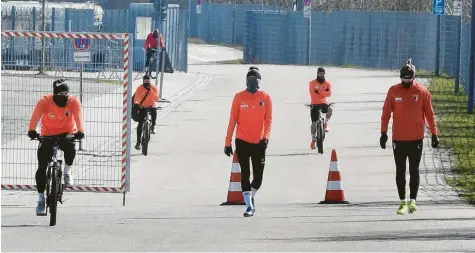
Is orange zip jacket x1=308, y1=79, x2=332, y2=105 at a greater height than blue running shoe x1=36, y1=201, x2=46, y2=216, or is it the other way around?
orange zip jacket x1=308, y1=79, x2=332, y2=105

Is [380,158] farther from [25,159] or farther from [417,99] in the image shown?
[417,99]

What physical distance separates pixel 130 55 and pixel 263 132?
3135mm

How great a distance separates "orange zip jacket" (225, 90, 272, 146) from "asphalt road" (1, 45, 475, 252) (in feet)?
3.16

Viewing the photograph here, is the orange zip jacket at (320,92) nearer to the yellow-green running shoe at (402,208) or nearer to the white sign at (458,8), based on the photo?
the yellow-green running shoe at (402,208)

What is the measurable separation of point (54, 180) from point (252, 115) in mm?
2407

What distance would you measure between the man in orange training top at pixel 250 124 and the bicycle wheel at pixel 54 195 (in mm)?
1993

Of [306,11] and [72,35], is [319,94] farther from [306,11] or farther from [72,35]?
[306,11]

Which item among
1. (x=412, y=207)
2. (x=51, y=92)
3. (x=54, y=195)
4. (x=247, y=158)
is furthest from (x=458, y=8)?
(x=54, y=195)

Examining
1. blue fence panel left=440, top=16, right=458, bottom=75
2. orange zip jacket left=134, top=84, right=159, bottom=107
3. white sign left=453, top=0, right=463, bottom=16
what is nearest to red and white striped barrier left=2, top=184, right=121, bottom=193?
orange zip jacket left=134, top=84, right=159, bottom=107

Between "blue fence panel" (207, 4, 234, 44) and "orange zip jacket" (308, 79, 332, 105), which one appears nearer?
"orange zip jacket" (308, 79, 332, 105)

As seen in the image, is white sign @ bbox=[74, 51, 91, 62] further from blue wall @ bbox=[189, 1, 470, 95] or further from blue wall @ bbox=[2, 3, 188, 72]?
blue wall @ bbox=[189, 1, 470, 95]

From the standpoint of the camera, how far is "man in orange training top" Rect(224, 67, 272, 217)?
17.5 m

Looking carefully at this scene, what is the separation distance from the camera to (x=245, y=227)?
16.2m

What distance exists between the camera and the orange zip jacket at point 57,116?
56.0 feet
